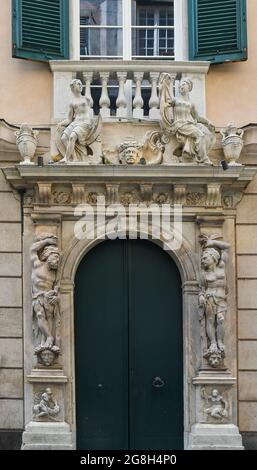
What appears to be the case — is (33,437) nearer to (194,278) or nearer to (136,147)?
(194,278)

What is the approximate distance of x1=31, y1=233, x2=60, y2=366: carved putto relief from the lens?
1409cm

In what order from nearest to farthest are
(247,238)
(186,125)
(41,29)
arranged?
1. (186,125)
2. (247,238)
3. (41,29)

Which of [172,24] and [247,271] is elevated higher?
[172,24]

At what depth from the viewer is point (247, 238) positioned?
14.6 m

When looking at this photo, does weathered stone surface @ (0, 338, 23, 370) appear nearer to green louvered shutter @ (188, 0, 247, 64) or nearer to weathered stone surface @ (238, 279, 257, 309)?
weathered stone surface @ (238, 279, 257, 309)

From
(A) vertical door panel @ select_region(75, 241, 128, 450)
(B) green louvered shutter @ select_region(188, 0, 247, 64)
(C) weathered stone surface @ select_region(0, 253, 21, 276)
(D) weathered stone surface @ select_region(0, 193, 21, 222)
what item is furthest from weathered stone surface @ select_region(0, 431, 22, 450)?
(B) green louvered shutter @ select_region(188, 0, 247, 64)

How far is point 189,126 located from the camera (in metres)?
14.4

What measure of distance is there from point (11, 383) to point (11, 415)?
36 centimetres

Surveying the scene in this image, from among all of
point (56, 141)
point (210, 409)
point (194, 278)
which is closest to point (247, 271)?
point (194, 278)

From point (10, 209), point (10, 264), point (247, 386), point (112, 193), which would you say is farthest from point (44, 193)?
point (247, 386)

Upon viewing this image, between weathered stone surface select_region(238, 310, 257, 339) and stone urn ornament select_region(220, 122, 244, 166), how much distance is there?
176 centimetres

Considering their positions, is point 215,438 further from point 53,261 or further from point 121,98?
point 121,98
